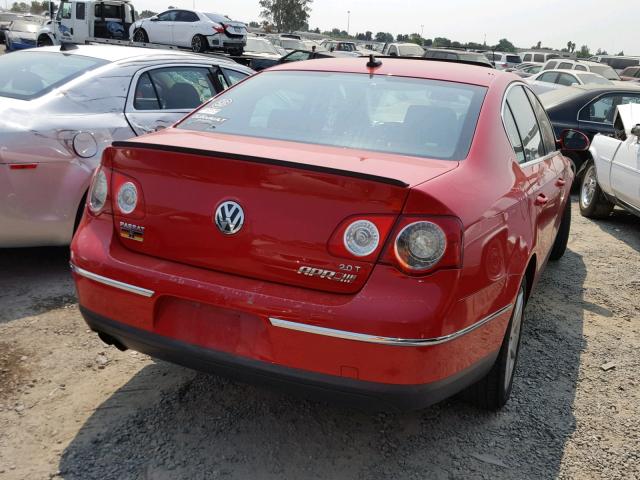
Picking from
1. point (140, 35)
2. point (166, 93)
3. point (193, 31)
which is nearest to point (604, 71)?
point (193, 31)

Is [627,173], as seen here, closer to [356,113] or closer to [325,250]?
[356,113]

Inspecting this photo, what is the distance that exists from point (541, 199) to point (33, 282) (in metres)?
3.26

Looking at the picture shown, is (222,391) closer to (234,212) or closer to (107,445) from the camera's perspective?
(107,445)

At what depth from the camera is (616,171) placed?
258 inches

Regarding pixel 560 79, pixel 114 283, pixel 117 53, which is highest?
pixel 560 79

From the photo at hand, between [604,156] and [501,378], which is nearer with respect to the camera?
[501,378]

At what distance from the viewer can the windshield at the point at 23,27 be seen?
27.5 m

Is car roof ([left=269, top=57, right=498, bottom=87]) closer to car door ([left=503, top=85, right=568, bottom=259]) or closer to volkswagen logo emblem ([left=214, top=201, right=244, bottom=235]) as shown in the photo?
car door ([left=503, top=85, right=568, bottom=259])

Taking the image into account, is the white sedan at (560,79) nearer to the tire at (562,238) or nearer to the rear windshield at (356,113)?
the tire at (562,238)

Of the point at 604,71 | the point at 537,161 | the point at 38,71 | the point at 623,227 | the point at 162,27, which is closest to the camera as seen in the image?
the point at 537,161

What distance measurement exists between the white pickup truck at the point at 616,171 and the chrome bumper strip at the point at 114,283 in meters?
5.20

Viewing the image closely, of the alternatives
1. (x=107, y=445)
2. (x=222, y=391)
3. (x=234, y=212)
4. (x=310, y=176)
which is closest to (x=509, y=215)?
(x=310, y=176)

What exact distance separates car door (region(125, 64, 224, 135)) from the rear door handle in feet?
9.64

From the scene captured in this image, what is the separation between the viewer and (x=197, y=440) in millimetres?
2674
